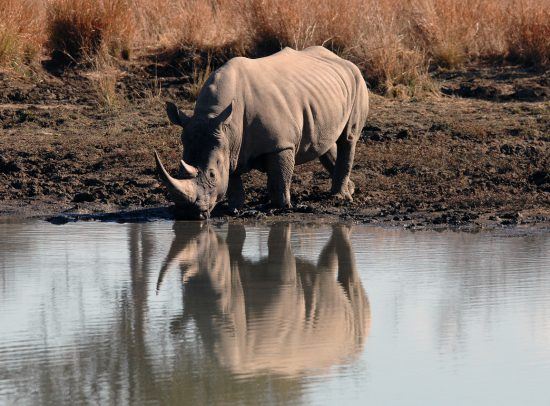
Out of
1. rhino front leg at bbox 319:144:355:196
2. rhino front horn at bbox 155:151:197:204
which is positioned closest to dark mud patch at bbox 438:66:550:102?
rhino front leg at bbox 319:144:355:196

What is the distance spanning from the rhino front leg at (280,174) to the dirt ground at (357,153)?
13 cm

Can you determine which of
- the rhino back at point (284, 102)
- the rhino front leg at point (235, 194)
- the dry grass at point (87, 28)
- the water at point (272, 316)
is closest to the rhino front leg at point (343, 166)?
the rhino back at point (284, 102)

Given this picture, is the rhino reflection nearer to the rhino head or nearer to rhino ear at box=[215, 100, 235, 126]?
the rhino head

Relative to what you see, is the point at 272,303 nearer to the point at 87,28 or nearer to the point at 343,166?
the point at 343,166

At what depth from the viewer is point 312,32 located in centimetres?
1532

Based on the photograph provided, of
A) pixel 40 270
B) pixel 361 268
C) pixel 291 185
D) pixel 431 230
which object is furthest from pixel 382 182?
pixel 40 270

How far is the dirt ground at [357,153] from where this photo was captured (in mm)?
11398

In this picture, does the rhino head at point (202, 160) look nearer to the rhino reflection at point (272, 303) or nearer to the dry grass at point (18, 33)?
Result: the rhino reflection at point (272, 303)

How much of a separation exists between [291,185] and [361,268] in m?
3.46

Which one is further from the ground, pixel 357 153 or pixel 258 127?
pixel 258 127

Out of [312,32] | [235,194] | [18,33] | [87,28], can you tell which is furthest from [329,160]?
[18,33]

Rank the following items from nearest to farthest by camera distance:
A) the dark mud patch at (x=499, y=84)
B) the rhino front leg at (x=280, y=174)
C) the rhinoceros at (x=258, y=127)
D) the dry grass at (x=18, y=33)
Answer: the rhinoceros at (x=258, y=127), the rhino front leg at (x=280, y=174), the dark mud patch at (x=499, y=84), the dry grass at (x=18, y=33)

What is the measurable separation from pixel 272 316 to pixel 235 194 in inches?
151

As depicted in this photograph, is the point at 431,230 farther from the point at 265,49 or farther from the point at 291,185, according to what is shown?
the point at 265,49
